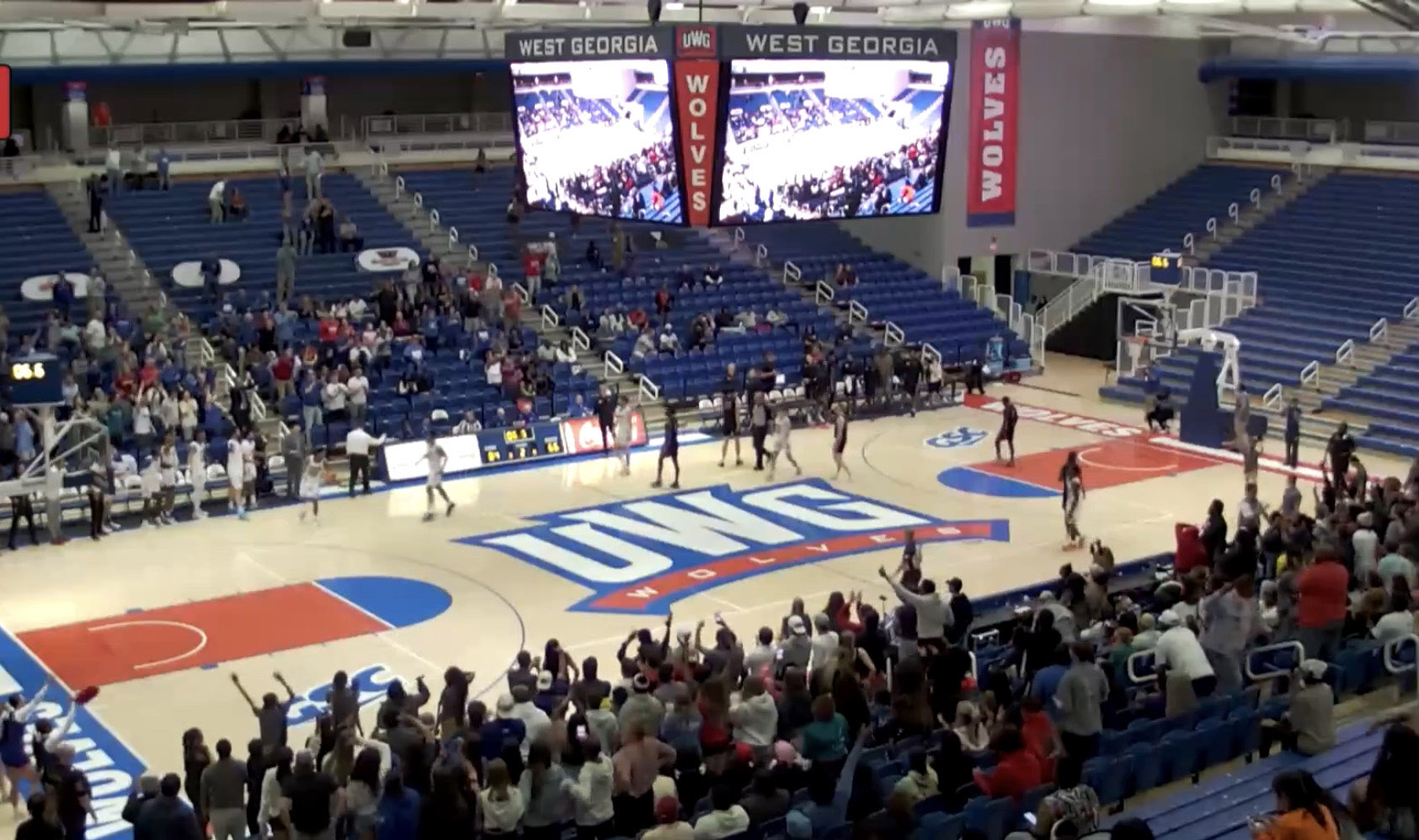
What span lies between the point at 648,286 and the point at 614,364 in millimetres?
3361

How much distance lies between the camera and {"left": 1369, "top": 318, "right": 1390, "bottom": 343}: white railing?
105ft

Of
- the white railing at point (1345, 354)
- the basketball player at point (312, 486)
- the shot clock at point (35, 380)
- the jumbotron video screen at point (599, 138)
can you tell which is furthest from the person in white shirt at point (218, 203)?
the white railing at point (1345, 354)

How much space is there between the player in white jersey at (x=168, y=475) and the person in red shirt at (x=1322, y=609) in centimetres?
1561

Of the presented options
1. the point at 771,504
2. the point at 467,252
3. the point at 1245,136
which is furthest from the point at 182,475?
the point at 1245,136

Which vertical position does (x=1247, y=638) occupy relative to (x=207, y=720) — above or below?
above

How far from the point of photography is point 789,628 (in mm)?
13070

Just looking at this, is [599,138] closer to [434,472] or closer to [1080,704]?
[434,472]

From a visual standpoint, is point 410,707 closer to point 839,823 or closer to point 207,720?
point 839,823

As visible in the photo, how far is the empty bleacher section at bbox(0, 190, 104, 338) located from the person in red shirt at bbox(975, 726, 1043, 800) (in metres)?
22.1

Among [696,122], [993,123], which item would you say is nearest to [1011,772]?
[696,122]

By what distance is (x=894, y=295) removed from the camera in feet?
119

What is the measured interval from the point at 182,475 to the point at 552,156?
6.84 metres

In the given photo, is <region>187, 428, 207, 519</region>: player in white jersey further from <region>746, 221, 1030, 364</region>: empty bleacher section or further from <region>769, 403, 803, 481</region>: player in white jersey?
<region>746, 221, 1030, 364</region>: empty bleacher section

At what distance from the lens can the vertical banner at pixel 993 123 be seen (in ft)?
121
